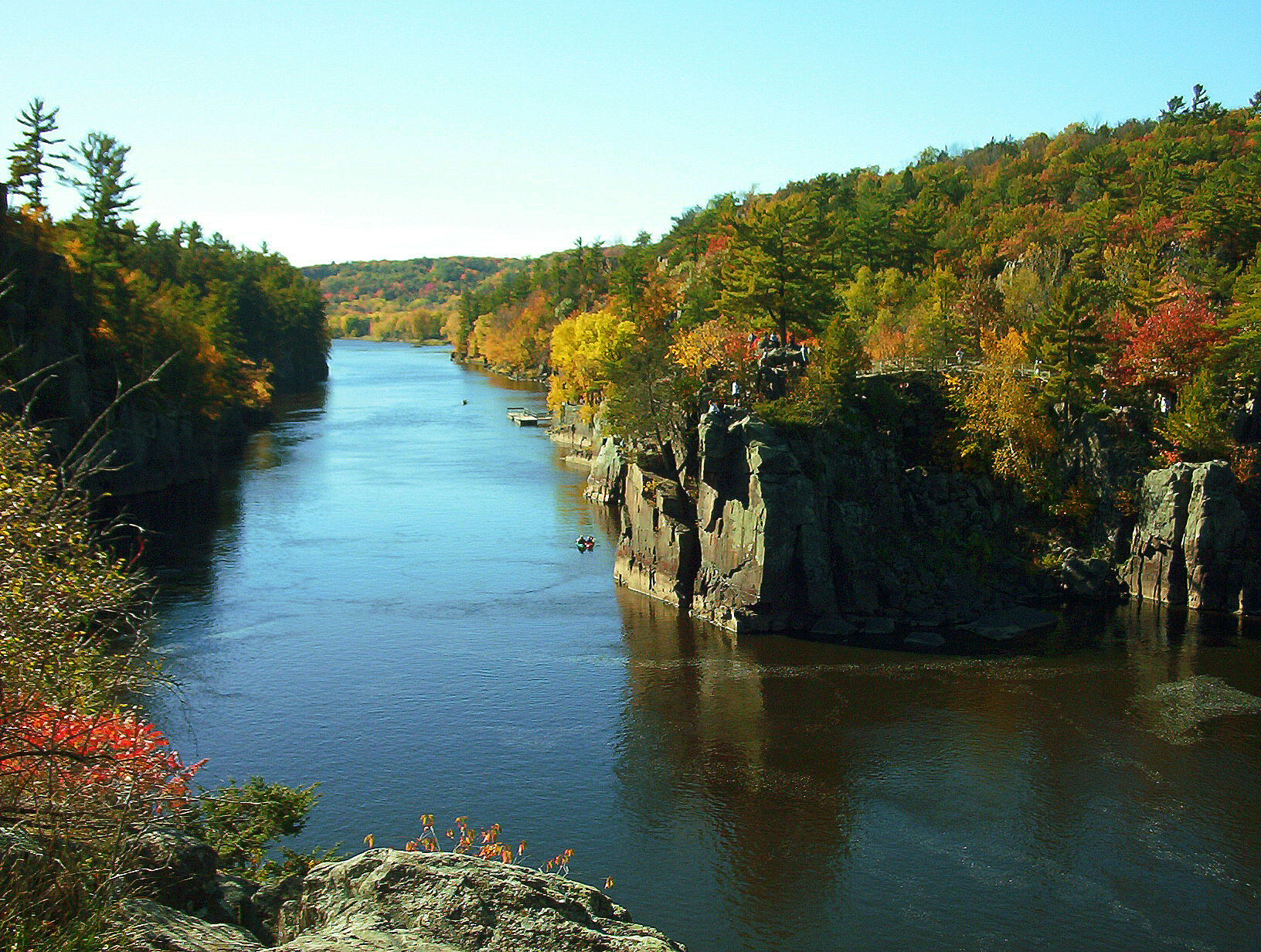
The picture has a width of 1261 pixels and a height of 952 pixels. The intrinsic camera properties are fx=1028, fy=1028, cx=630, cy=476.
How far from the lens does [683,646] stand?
48.3 metres

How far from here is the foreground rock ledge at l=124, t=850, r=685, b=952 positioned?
Answer: 1318 cm

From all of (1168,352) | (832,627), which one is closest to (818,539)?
(832,627)

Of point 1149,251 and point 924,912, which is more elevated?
point 1149,251

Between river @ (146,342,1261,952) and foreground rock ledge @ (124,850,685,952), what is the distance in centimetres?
478

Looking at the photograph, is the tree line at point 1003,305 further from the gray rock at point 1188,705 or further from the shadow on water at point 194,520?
the shadow on water at point 194,520

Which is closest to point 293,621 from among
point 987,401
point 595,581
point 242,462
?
point 595,581

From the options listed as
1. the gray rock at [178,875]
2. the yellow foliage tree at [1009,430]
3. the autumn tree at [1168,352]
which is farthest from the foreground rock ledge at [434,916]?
the autumn tree at [1168,352]

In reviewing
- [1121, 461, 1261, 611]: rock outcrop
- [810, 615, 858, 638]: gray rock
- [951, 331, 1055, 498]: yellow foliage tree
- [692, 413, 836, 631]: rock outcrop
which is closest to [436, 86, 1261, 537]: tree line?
[951, 331, 1055, 498]: yellow foliage tree

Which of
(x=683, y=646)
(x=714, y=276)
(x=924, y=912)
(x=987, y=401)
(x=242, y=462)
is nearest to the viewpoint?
(x=924, y=912)

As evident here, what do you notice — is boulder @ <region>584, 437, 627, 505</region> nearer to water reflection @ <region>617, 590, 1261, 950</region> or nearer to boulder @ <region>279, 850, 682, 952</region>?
water reflection @ <region>617, 590, 1261, 950</region>

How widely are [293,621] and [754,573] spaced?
74.8ft

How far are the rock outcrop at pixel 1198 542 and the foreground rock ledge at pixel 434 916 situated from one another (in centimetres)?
4624

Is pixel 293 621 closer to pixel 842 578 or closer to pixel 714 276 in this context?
pixel 842 578

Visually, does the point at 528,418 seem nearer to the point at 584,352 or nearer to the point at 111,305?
the point at 584,352
